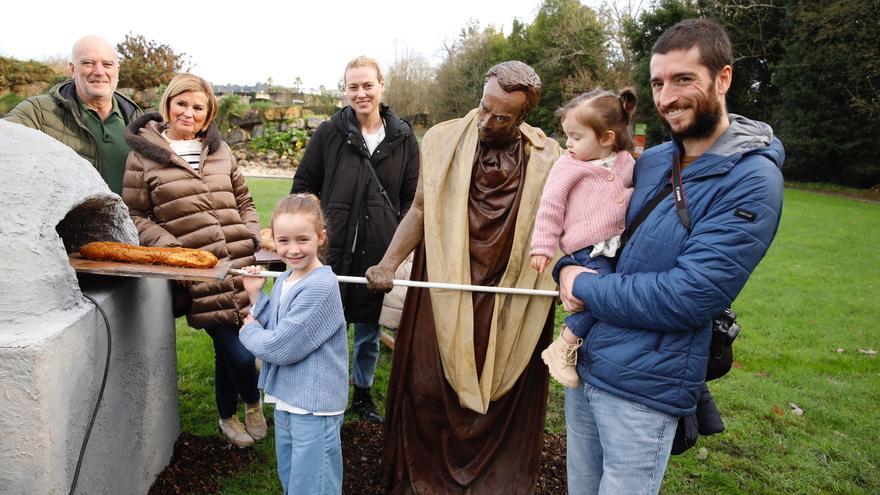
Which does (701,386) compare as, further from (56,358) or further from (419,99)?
(419,99)

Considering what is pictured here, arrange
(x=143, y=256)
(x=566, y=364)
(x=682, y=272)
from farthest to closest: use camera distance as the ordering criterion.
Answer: (x=143, y=256), (x=566, y=364), (x=682, y=272)

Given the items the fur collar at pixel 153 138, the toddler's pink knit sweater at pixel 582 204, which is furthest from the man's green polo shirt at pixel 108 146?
the toddler's pink knit sweater at pixel 582 204

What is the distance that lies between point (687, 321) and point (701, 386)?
288mm

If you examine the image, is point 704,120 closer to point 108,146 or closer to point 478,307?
point 478,307

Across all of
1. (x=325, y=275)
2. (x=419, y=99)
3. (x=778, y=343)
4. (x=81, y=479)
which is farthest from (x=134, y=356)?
(x=419, y=99)

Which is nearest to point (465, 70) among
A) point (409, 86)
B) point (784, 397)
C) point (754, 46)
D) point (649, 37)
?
point (409, 86)

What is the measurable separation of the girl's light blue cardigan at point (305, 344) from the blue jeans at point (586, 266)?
0.92m

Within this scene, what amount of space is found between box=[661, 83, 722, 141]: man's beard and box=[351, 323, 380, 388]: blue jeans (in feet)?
8.50

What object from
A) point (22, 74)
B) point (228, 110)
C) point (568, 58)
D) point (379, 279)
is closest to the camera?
point (379, 279)

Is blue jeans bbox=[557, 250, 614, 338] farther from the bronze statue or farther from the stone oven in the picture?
the stone oven

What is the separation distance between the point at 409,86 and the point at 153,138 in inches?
1157

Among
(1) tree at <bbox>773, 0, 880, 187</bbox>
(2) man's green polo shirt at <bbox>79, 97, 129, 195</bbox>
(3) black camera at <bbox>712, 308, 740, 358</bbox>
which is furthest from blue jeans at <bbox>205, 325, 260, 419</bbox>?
(1) tree at <bbox>773, 0, 880, 187</bbox>

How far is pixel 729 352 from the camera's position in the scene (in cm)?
194

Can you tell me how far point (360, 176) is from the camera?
3.75 m
